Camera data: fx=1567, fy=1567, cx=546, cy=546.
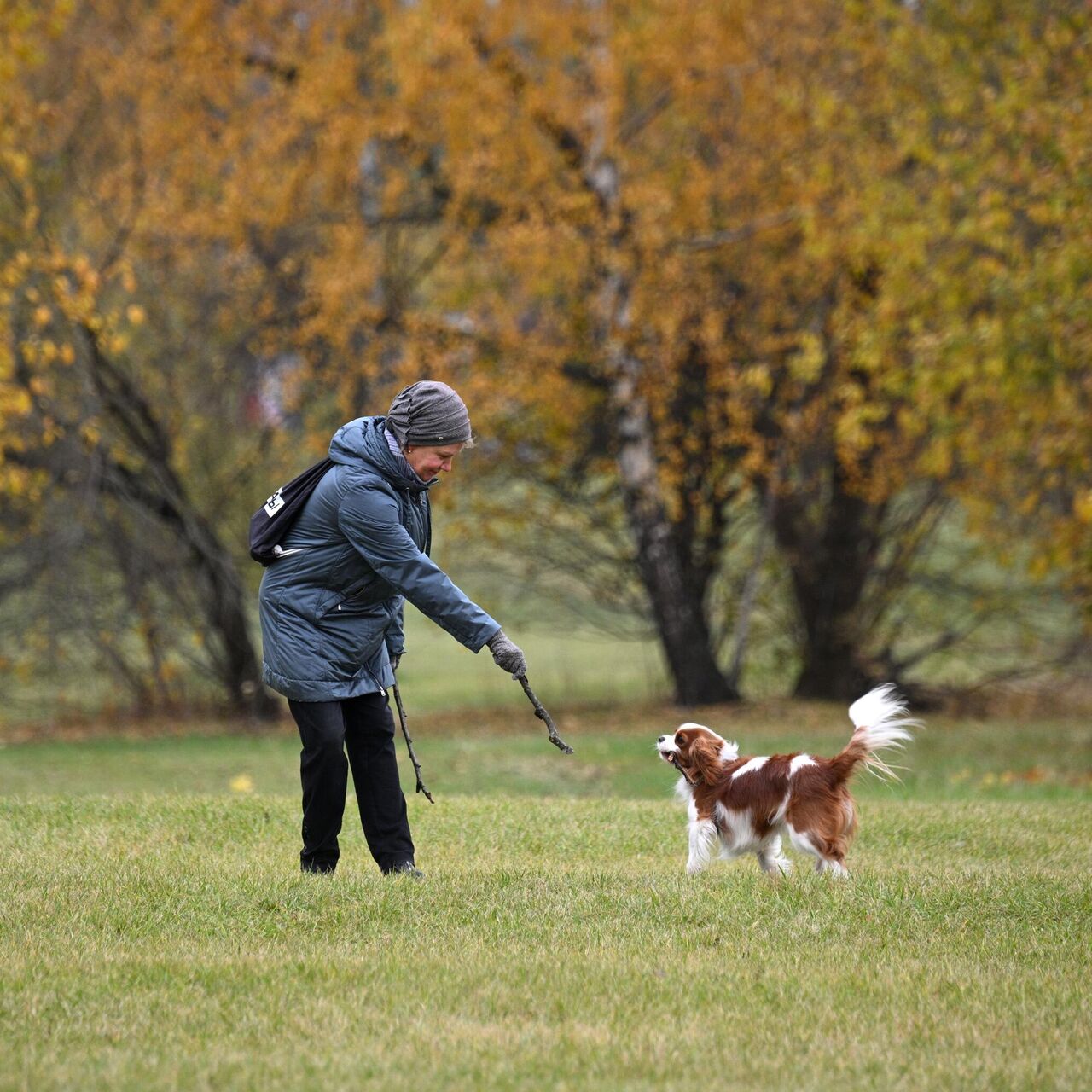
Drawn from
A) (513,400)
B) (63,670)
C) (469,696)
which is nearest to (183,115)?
(513,400)

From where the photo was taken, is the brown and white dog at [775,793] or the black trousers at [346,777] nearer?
the black trousers at [346,777]

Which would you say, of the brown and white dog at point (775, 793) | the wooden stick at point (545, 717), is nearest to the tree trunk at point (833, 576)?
the brown and white dog at point (775, 793)

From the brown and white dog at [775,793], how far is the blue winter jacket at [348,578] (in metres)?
1.53

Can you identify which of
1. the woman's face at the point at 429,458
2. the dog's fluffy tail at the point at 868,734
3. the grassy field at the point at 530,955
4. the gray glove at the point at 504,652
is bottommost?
the grassy field at the point at 530,955

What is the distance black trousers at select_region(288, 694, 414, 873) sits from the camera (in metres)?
6.45

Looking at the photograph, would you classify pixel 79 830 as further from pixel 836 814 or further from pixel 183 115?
pixel 183 115

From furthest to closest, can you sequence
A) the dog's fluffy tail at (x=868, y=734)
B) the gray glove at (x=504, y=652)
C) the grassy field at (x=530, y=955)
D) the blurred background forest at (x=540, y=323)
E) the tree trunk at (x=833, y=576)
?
the tree trunk at (x=833, y=576) < the blurred background forest at (x=540, y=323) < the dog's fluffy tail at (x=868, y=734) < the gray glove at (x=504, y=652) < the grassy field at (x=530, y=955)

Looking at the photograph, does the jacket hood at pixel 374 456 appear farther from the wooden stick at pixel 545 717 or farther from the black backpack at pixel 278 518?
the wooden stick at pixel 545 717

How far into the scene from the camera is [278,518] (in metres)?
6.32

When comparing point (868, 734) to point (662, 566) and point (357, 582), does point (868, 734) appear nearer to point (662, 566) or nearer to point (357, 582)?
point (357, 582)

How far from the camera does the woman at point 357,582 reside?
6.17 m

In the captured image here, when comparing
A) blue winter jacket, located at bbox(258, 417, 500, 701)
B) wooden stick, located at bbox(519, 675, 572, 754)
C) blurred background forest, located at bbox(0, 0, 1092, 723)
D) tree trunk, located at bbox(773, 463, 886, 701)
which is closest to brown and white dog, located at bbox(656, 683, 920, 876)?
wooden stick, located at bbox(519, 675, 572, 754)

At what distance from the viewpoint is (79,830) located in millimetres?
8344

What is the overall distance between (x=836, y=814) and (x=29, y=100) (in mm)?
13529
